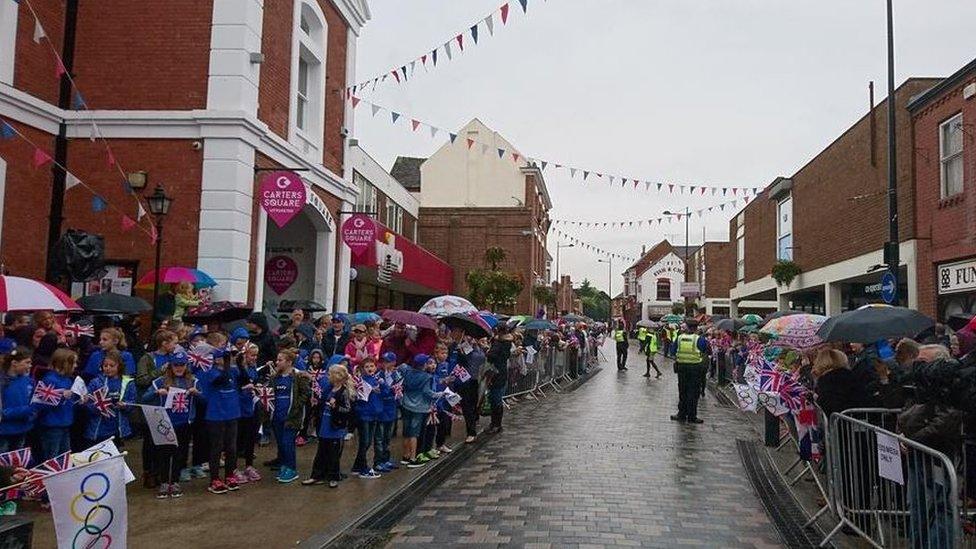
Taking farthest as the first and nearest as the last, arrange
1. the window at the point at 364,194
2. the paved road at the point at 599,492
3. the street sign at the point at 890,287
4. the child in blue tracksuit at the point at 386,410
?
1. the window at the point at 364,194
2. the street sign at the point at 890,287
3. the child in blue tracksuit at the point at 386,410
4. the paved road at the point at 599,492

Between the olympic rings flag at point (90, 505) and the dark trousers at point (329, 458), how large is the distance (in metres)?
3.34

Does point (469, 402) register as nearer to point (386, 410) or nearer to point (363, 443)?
point (386, 410)

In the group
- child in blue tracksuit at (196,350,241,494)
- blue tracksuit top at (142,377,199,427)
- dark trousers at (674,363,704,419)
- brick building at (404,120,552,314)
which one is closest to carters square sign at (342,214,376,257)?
dark trousers at (674,363,704,419)

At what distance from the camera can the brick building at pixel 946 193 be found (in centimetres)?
1617

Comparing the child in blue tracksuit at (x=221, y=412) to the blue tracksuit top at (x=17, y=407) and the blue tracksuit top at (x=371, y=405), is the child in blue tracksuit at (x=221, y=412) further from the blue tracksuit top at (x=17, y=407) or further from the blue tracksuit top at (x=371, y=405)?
the blue tracksuit top at (x=17, y=407)

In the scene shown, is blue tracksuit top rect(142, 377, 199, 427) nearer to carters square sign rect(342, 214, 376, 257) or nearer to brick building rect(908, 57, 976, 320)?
carters square sign rect(342, 214, 376, 257)

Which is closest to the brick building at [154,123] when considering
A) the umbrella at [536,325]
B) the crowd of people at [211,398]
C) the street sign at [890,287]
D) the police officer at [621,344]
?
the crowd of people at [211,398]

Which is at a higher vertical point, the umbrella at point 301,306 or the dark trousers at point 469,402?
the umbrella at point 301,306

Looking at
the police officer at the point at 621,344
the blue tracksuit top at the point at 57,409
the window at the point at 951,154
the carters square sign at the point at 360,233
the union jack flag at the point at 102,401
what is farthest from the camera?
the police officer at the point at 621,344

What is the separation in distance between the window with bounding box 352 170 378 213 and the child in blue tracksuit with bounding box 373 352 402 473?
18.5 meters

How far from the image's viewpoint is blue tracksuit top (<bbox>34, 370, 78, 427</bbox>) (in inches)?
274

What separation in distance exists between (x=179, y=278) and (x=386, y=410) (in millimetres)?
4699

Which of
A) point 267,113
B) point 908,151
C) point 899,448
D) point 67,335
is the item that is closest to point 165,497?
point 67,335

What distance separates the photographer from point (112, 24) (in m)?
13.0
